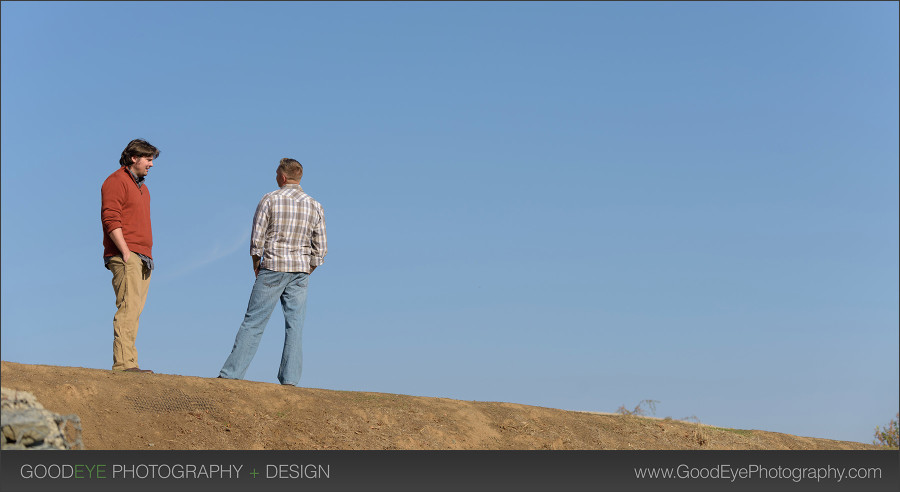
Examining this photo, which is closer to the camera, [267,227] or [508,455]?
[508,455]

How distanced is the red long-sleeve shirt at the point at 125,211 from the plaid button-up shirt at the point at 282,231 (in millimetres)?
1245

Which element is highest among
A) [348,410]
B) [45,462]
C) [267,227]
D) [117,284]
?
[267,227]

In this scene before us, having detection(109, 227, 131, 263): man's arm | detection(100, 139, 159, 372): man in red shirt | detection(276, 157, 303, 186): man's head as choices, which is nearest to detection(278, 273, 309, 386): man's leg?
detection(276, 157, 303, 186): man's head

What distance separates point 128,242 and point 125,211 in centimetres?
35

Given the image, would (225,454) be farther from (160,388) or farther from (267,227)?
(267,227)

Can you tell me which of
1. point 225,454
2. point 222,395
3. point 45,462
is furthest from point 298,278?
point 45,462

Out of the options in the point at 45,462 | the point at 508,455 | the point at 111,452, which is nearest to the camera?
the point at 45,462

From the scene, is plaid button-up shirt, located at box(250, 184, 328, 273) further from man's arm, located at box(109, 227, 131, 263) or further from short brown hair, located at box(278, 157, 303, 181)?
man's arm, located at box(109, 227, 131, 263)

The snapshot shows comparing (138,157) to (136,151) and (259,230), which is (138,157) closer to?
(136,151)

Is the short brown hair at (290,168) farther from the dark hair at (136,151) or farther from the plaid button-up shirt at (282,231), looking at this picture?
the dark hair at (136,151)

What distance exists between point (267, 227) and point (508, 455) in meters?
3.96

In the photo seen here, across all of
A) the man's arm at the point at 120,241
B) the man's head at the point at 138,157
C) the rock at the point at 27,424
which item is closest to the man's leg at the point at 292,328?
the man's arm at the point at 120,241

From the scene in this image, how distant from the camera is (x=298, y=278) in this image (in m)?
9.98

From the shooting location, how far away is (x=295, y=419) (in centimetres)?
907
